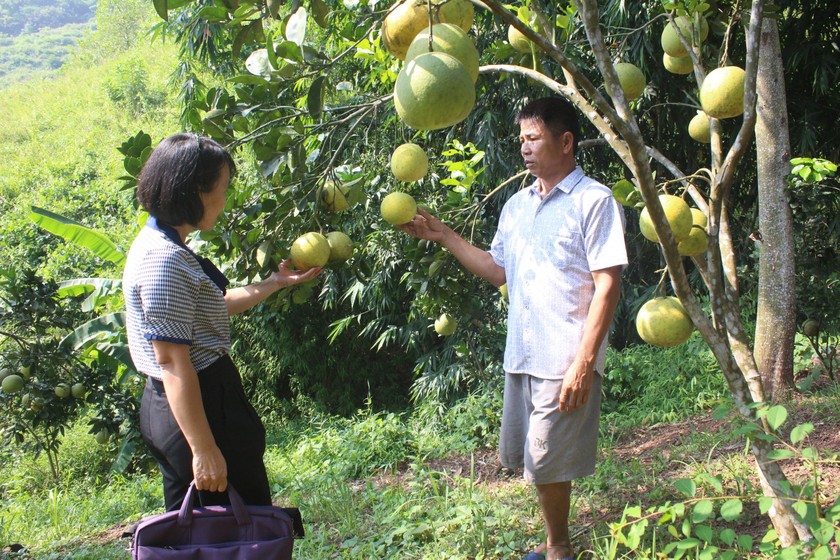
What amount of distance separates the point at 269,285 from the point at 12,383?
10.8 feet

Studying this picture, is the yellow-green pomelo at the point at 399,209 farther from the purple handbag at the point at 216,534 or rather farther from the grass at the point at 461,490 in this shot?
the grass at the point at 461,490

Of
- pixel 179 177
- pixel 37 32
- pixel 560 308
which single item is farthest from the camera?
pixel 37 32

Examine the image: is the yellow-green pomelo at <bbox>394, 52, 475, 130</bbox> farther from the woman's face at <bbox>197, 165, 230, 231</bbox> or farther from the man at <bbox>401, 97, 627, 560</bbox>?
the man at <bbox>401, 97, 627, 560</bbox>

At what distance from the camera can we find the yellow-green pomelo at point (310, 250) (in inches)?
72.8

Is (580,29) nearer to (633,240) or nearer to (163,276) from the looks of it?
(633,240)

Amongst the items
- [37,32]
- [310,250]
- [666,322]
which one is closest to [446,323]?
[310,250]

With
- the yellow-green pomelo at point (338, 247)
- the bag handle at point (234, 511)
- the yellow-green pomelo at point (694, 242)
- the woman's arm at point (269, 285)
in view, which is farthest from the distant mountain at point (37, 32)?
the yellow-green pomelo at point (694, 242)

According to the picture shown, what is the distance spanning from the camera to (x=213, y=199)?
5.57 ft

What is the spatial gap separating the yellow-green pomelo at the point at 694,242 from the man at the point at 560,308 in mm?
164

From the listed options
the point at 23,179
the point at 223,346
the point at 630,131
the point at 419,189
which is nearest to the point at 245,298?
the point at 223,346

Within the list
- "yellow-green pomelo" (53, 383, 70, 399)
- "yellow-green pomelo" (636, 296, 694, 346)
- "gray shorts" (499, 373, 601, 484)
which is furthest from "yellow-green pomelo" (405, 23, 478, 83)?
"yellow-green pomelo" (53, 383, 70, 399)

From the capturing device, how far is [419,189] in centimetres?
401

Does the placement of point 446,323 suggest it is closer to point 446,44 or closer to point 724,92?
point 724,92

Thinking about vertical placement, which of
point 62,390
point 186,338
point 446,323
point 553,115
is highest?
point 553,115
